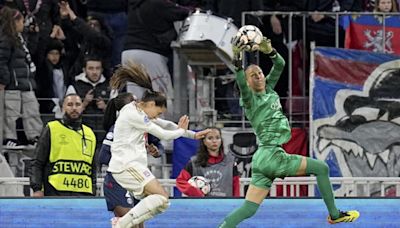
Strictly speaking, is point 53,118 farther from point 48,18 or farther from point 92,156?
point 92,156

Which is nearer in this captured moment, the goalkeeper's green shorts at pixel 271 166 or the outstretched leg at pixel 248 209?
the outstretched leg at pixel 248 209

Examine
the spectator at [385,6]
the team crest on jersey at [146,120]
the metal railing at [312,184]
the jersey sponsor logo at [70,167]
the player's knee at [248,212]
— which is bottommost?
the metal railing at [312,184]

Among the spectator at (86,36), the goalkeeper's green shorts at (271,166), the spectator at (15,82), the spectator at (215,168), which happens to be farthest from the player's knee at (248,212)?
the spectator at (86,36)

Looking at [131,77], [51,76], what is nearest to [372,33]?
[51,76]

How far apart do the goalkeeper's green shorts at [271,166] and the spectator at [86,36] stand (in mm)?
5817

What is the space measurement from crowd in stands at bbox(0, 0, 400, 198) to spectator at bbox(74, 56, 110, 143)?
1 cm

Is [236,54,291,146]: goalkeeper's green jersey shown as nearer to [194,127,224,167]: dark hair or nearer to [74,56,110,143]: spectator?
[194,127,224,167]: dark hair

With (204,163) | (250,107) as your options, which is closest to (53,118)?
(204,163)

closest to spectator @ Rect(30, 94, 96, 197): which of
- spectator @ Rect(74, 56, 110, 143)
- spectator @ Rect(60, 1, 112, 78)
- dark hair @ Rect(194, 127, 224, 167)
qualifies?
dark hair @ Rect(194, 127, 224, 167)

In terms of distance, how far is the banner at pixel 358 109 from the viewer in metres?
18.1

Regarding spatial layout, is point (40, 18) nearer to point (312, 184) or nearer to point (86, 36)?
point (86, 36)

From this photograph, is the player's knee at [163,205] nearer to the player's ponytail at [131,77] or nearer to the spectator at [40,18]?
the player's ponytail at [131,77]

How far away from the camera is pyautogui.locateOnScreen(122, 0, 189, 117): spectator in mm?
18625

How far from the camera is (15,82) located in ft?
59.9
